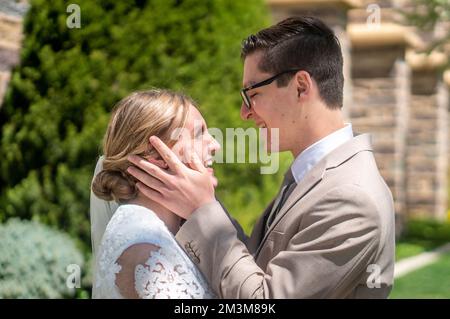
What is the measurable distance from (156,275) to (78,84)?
4656 mm

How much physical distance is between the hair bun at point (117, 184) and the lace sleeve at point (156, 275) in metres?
0.27

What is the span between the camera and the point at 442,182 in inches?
662

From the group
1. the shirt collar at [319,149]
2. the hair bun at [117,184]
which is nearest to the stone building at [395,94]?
the shirt collar at [319,149]

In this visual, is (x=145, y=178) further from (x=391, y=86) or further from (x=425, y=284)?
(x=391, y=86)

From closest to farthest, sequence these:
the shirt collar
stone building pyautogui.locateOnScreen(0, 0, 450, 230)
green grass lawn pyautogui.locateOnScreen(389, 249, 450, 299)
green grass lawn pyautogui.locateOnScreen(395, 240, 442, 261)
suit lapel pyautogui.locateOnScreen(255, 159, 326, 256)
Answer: suit lapel pyautogui.locateOnScreen(255, 159, 326, 256) < the shirt collar < green grass lawn pyautogui.locateOnScreen(389, 249, 450, 299) < stone building pyautogui.locateOnScreen(0, 0, 450, 230) < green grass lawn pyautogui.locateOnScreen(395, 240, 442, 261)

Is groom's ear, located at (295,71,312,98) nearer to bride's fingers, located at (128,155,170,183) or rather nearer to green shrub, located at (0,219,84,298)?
bride's fingers, located at (128,155,170,183)

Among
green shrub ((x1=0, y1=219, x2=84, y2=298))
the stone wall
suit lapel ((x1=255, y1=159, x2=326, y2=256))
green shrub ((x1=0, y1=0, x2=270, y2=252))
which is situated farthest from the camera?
the stone wall

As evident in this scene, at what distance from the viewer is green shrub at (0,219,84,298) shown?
20.7 ft

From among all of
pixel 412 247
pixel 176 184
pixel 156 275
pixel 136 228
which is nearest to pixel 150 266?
pixel 156 275

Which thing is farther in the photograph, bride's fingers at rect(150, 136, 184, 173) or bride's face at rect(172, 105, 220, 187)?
bride's face at rect(172, 105, 220, 187)

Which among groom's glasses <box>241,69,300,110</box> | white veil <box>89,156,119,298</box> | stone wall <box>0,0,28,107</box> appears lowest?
white veil <box>89,156,119,298</box>

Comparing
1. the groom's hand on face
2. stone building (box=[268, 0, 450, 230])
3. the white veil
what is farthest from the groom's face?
stone building (box=[268, 0, 450, 230])

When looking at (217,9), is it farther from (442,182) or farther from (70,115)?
(442,182)
